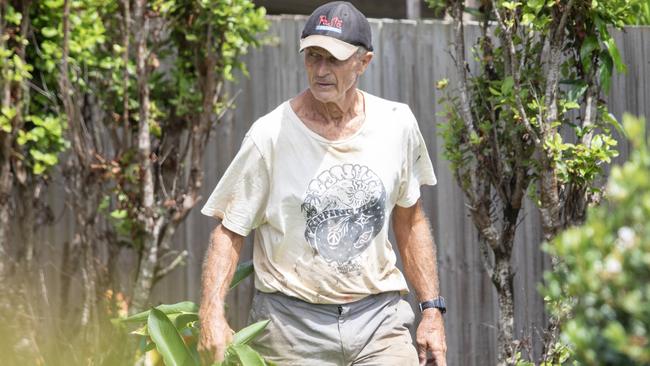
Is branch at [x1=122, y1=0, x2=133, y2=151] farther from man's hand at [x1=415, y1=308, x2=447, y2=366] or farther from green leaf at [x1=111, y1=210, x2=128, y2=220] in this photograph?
man's hand at [x1=415, y1=308, x2=447, y2=366]

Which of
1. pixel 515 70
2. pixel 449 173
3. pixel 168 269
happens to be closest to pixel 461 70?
pixel 515 70

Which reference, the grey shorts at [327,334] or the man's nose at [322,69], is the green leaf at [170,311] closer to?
the grey shorts at [327,334]

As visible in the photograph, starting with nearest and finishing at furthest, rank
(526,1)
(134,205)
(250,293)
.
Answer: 1. (526,1)
2. (134,205)
3. (250,293)

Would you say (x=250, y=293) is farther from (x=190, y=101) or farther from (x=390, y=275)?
(x=390, y=275)

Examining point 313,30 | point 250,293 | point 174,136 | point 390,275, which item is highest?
point 313,30

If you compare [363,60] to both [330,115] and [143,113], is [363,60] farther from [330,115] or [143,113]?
[143,113]

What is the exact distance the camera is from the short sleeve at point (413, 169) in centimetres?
455

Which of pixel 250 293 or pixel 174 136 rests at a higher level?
pixel 174 136

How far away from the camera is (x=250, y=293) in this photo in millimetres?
6961

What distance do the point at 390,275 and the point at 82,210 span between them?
258cm

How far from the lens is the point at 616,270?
2.22 meters

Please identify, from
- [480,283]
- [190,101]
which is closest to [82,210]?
[190,101]

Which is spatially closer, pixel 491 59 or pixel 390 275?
pixel 390 275

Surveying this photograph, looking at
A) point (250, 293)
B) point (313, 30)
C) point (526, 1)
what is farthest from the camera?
point (250, 293)
